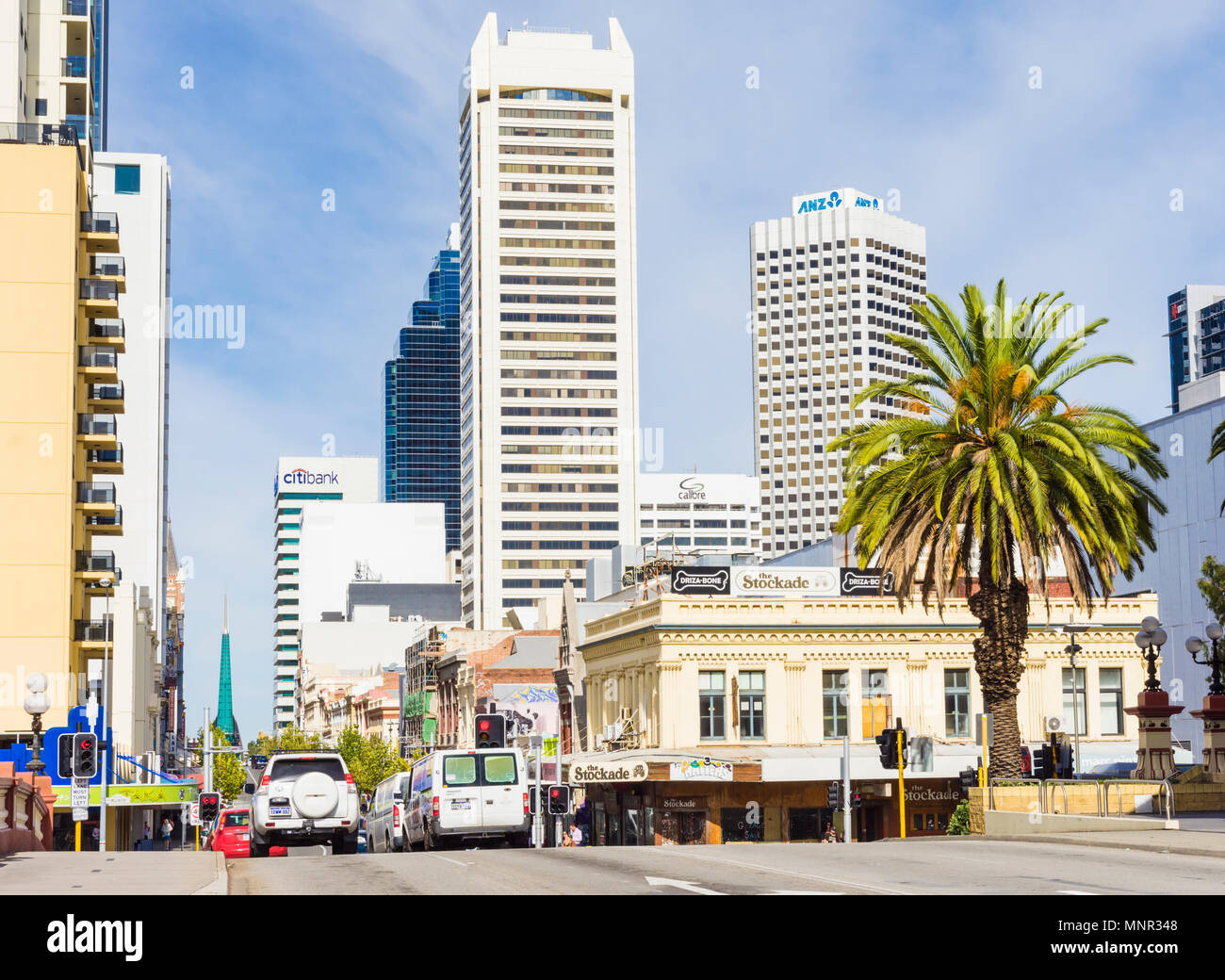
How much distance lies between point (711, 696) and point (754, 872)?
36.5 metres

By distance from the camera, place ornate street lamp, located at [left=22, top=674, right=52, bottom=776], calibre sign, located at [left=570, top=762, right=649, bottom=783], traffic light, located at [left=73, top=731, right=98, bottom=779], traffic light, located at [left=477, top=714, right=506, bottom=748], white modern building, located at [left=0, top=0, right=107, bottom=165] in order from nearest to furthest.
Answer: traffic light, located at [left=73, top=731, right=98, bottom=779]
ornate street lamp, located at [left=22, top=674, right=52, bottom=776]
traffic light, located at [left=477, top=714, right=506, bottom=748]
calibre sign, located at [left=570, top=762, right=649, bottom=783]
white modern building, located at [left=0, top=0, right=107, bottom=165]

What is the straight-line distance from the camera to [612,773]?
183 ft

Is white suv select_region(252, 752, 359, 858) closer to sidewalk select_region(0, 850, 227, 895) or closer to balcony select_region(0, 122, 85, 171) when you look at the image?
sidewalk select_region(0, 850, 227, 895)

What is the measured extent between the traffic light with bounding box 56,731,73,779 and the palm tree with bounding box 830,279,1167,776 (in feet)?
66.3

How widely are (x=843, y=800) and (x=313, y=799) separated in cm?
1732

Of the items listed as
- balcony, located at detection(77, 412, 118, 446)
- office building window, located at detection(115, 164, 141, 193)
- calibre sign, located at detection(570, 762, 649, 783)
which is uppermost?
office building window, located at detection(115, 164, 141, 193)

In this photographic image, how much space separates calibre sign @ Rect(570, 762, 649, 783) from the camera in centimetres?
5388

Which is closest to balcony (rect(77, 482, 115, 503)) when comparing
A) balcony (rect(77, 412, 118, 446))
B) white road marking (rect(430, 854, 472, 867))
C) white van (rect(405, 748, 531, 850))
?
balcony (rect(77, 412, 118, 446))

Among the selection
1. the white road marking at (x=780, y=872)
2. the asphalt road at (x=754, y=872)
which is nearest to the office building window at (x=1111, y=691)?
the asphalt road at (x=754, y=872)

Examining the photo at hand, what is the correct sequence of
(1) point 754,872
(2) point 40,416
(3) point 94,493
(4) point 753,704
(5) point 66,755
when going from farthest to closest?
(3) point 94,493, (2) point 40,416, (4) point 753,704, (5) point 66,755, (1) point 754,872

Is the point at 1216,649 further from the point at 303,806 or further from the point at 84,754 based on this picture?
the point at 84,754

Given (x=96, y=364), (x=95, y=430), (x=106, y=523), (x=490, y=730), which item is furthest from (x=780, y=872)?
(x=106, y=523)

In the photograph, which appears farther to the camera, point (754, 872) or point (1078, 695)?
point (1078, 695)
